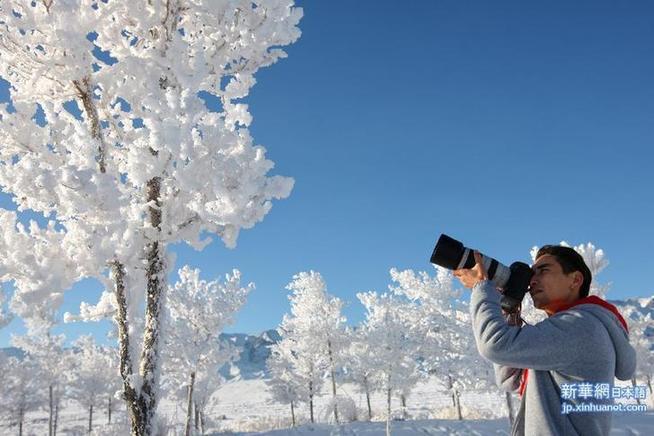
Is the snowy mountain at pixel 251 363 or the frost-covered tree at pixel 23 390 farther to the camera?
the snowy mountain at pixel 251 363

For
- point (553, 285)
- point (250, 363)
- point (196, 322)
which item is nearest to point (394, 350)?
point (196, 322)

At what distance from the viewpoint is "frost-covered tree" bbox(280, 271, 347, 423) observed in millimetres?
28172

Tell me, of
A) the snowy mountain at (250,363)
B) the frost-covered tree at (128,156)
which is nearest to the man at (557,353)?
the frost-covered tree at (128,156)

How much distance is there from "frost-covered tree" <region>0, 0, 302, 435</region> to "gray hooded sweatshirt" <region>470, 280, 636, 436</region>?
Result: 305cm

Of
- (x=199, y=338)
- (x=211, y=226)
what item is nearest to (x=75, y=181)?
(x=211, y=226)

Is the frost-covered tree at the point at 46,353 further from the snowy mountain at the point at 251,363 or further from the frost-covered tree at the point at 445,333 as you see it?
the snowy mountain at the point at 251,363

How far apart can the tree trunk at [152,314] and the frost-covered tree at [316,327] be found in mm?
23875

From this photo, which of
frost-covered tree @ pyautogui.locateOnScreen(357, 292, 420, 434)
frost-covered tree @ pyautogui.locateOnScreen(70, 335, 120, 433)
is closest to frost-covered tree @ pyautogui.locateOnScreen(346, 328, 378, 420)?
frost-covered tree @ pyautogui.locateOnScreen(357, 292, 420, 434)

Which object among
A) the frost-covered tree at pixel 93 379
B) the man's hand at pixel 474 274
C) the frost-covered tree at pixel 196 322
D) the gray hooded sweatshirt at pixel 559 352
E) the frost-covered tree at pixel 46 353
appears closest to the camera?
the gray hooded sweatshirt at pixel 559 352

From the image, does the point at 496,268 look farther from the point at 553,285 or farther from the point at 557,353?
the point at 557,353

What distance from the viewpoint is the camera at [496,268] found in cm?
199

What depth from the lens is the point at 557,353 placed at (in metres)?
1.70

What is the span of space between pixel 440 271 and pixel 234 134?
859 inches

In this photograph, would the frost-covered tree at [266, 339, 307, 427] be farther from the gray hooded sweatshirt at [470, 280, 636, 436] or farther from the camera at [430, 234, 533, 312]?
the gray hooded sweatshirt at [470, 280, 636, 436]
